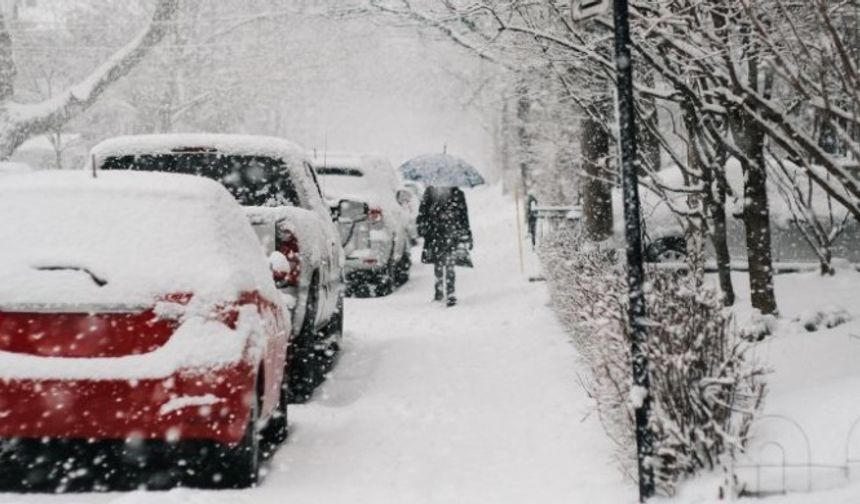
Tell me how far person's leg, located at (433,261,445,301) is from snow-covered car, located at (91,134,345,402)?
5.16 metres

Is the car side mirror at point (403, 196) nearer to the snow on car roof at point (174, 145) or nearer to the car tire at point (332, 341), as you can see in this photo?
the car tire at point (332, 341)

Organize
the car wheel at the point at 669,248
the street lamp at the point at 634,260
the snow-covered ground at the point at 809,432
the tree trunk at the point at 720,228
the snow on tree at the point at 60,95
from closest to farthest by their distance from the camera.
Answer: the snow-covered ground at the point at 809,432 → the street lamp at the point at 634,260 → the tree trunk at the point at 720,228 → the car wheel at the point at 669,248 → the snow on tree at the point at 60,95

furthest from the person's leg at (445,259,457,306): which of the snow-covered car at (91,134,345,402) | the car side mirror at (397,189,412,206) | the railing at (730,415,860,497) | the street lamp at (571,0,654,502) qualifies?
the railing at (730,415,860,497)

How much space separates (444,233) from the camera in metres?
14.4

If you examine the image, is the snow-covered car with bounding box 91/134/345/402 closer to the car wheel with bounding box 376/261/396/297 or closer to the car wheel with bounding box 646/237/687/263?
the car wheel with bounding box 646/237/687/263

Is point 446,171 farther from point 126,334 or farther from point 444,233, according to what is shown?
point 126,334

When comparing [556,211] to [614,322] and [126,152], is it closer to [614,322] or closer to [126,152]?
[126,152]


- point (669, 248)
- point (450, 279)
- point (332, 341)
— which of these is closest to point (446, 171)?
point (450, 279)

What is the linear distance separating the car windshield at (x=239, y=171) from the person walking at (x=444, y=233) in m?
5.79

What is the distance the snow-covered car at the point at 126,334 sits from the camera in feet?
15.7

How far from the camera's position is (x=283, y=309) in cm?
639

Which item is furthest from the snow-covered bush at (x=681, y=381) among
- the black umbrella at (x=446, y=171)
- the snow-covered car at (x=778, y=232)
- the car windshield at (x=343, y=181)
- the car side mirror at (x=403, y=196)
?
the black umbrella at (x=446, y=171)

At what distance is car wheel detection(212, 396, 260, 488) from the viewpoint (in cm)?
525

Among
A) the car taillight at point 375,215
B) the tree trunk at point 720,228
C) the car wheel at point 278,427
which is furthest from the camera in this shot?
the car taillight at point 375,215
